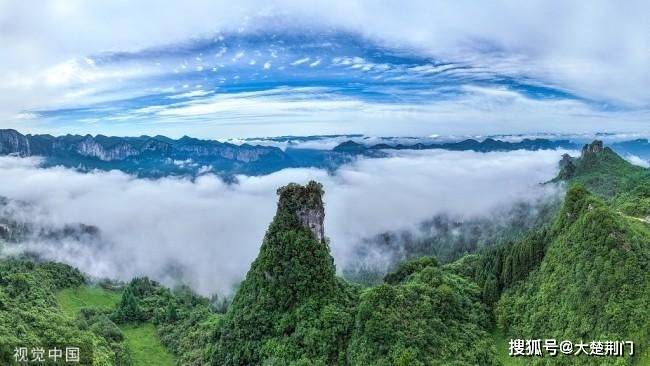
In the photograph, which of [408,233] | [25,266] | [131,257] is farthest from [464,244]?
[25,266]

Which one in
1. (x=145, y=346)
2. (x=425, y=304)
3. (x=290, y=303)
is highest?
(x=425, y=304)

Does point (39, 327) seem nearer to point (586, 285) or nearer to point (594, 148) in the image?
point (586, 285)

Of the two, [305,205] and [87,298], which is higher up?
[305,205]

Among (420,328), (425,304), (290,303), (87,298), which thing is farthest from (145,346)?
(420,328)

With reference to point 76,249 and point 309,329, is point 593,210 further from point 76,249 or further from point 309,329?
point 76,249

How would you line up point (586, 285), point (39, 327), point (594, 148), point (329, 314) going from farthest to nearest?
point (594, 148), point (39, 327), point (329, 314), point (586, 285)

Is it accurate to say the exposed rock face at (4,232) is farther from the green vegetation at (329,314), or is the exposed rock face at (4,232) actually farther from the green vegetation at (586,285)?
the green vegetation at (586,285)

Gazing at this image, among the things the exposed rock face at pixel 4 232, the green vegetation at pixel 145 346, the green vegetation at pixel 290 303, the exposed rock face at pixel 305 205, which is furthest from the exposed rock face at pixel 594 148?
the exposed rock face at pixel 4 232
